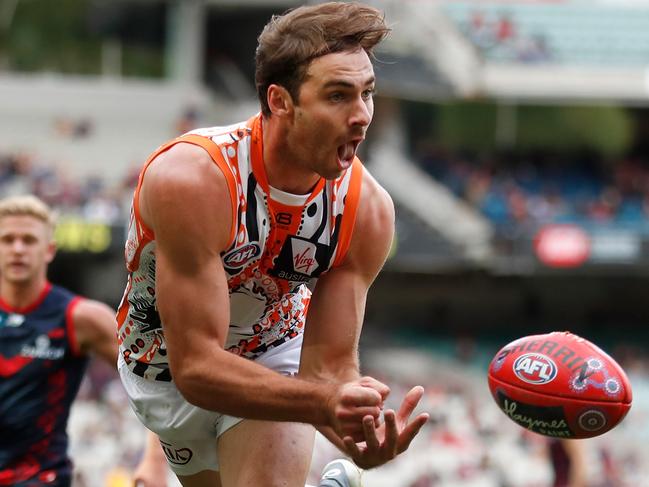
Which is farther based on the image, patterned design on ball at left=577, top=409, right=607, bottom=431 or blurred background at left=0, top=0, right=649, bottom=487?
blurred background at left=0, top=0, right=649, bottom=487

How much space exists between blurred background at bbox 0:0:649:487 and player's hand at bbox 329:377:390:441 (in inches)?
528

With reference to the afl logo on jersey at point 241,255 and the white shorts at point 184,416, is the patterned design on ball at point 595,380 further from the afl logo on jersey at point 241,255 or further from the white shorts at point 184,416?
the afl logo on jersey at point 241,255

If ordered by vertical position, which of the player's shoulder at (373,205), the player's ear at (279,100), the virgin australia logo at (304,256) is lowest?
the virgin australia logo at (304,256)

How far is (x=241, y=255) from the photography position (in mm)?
3930

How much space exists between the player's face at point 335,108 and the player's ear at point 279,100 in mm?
43

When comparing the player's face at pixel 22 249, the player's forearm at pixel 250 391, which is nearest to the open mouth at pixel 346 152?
the player's forearm at pixel 250 391

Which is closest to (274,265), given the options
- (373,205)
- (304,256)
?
(304,256)

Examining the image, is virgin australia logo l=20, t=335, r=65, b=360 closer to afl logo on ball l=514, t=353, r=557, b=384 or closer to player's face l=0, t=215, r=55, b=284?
player's face l=0, t=215, r=55, b=284

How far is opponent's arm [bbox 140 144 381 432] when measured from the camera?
3.53 metres

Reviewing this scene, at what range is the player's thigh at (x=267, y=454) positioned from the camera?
420 centimetres

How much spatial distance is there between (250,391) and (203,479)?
1322 mm

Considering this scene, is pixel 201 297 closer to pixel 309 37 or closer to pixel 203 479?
pixel 309 37

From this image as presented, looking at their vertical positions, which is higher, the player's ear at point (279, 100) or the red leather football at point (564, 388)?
the player's ear at point (279, 100)

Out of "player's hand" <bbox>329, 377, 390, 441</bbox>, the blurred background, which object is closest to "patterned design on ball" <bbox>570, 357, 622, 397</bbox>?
"player's hand" <bbox>329, 377, 390, 441</bbox>
